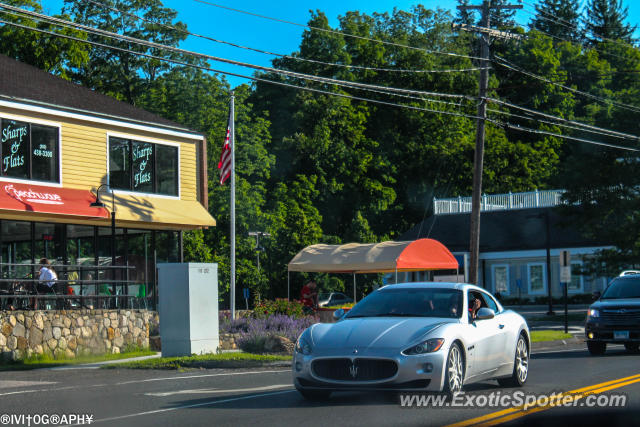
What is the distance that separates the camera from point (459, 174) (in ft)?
219

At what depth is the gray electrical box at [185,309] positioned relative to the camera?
65.6 ft

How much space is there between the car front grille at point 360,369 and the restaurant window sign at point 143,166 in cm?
2098

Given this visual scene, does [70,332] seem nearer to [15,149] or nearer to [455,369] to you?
[15,149]

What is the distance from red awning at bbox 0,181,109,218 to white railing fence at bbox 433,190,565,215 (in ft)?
106

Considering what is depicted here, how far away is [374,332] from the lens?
10.9 m

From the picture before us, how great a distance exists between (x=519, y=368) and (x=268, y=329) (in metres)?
12.0

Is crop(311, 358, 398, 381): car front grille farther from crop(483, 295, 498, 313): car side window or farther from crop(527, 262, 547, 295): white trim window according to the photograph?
crop(527, 262, 547, 295): white trim window

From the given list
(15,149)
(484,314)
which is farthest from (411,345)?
(15,149)

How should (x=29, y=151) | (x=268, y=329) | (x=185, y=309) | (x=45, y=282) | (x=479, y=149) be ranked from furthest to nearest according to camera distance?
1. (x=479, y=149)
2. (x=29, y=151)
3. (x=268, y=329)
4. (x=45, y=282)
5. (x=185, y=309)

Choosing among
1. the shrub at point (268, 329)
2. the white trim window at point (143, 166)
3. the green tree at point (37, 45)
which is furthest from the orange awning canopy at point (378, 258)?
the green tree at point (37, 45)

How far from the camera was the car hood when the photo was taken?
10.7 meters

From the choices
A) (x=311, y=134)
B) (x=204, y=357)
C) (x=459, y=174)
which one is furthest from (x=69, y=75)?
(x=204, y=357)

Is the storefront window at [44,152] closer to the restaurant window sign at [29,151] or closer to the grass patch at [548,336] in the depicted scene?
the restaurant window sign at [29,151]

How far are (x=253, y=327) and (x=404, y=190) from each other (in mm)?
45268
